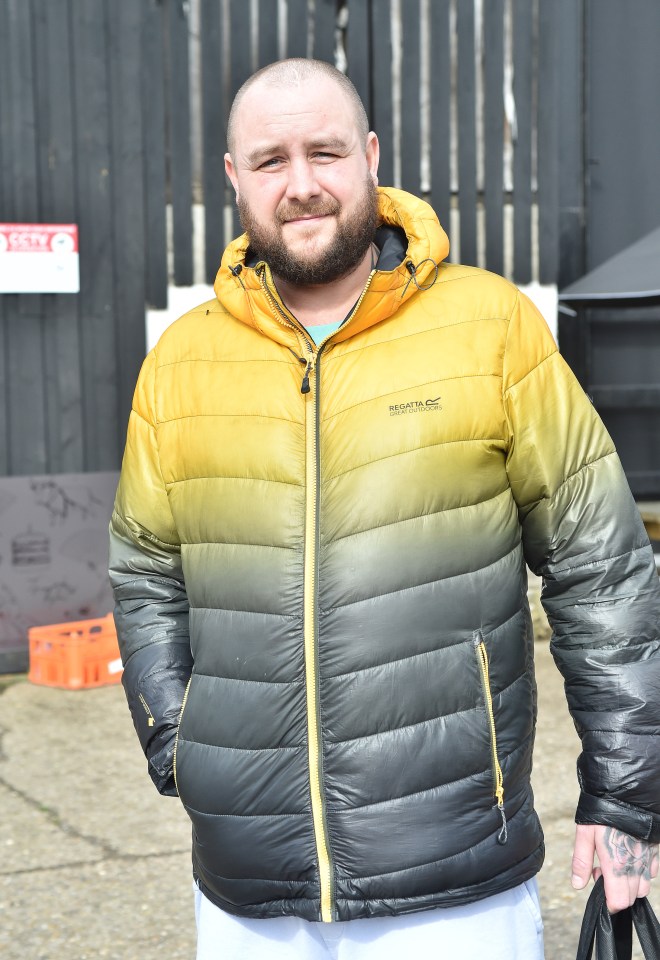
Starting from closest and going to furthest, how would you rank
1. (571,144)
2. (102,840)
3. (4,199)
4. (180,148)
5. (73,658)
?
1. (102,840)
2. (73,658)
3. (4,199)
4. (180,148)
5. (571,144)

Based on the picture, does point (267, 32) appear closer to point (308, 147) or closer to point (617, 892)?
point (308, 147)

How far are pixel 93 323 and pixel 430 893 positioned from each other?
5913 mm

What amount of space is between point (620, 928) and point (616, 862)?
0.16 metres

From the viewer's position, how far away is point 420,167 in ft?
26.0

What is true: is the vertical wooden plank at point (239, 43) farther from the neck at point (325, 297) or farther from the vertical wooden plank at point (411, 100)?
the neck at point (325, 297)

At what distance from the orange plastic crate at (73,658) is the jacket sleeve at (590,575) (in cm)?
499

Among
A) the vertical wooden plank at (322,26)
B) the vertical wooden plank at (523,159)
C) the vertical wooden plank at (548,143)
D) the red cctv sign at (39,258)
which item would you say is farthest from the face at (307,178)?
the vertical wooden plank at (548,143)

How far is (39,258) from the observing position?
7.35 meters

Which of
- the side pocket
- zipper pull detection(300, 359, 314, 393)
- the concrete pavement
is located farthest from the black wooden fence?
the side pocket

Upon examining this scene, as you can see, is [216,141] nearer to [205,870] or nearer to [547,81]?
[547,81]

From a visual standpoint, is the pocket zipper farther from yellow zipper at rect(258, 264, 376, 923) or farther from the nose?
the nose

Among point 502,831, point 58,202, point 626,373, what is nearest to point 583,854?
point 502,831

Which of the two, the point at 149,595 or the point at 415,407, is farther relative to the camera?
the point at 149,595

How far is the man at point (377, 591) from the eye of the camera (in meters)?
2.15
